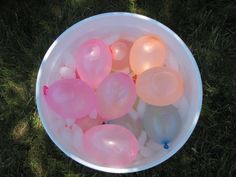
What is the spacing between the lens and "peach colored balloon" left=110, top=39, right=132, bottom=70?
1.52m

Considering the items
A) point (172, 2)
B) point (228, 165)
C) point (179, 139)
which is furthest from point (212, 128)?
point (172, 2)

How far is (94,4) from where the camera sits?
173cm

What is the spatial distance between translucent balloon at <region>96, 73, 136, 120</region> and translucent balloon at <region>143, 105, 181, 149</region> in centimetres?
8

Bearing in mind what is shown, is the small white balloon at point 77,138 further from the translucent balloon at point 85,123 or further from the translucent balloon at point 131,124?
the translucent balloon at point 131,124

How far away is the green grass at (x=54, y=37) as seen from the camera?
1.62 m

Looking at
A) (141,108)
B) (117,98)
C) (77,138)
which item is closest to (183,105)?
(141,108)

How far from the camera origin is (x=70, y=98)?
1377 millimetres

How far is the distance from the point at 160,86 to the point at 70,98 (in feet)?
0.96

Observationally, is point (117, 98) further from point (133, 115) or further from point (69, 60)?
point (69, 60)

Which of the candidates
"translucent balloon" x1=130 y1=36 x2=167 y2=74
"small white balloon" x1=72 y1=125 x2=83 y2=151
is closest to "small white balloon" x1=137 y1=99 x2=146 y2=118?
"translucent balloon" x1=130 y1=36 x2=167 y2=74

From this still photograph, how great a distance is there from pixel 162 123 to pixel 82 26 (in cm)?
45

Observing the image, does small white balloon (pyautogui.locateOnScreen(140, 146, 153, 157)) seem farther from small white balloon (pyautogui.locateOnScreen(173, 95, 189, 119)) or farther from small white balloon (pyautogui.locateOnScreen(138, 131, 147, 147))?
small white balloon (pyautogui.locateOnScreen(173, 95, 189, 119))

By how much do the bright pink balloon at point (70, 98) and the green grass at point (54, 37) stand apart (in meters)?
0.28

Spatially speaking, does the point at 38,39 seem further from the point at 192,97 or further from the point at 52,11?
the point at 192,97
